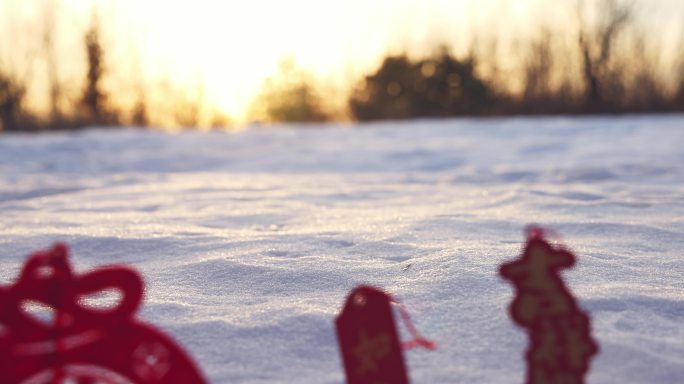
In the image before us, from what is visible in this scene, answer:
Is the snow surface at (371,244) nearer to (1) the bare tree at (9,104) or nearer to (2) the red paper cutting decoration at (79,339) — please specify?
(2) the red paper cutting decoration at (79,339)

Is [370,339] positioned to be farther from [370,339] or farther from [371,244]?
[371,244]

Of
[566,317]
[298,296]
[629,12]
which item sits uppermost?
[629,12]

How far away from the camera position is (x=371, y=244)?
1.83m

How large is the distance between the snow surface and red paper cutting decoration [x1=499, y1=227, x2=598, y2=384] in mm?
201

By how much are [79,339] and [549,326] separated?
53 centimetres

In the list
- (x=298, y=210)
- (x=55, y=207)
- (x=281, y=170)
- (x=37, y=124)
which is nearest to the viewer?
(x=298, y=210)

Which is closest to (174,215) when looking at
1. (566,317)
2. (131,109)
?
(566,317)

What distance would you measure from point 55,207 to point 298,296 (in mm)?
1846

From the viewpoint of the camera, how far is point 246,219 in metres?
2.37

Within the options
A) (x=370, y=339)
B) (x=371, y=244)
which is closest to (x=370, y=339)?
(x=370, y=339)

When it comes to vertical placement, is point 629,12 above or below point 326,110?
above

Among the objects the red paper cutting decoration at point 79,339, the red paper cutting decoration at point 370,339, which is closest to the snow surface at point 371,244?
the red paper cutting decoration at point 370,339

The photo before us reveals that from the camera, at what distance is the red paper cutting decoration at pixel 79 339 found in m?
0.68

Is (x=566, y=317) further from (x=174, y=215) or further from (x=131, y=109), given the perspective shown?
(x=131, y=109)
